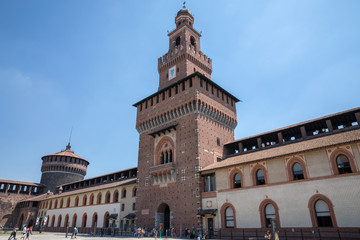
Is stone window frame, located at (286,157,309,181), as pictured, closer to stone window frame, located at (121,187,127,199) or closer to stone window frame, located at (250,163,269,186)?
stone window frame, located at (250,163,269,186)

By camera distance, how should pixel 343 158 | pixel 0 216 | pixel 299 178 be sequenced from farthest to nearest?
pixel 0 216 → pixel 299 178 → pixel 343 158

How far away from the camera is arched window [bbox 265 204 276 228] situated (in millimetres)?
23539

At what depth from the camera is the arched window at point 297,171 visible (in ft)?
75.9

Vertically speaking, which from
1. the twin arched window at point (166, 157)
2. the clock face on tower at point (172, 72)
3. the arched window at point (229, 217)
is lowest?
the arched window at point (229, 217)

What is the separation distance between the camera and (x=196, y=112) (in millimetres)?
33125

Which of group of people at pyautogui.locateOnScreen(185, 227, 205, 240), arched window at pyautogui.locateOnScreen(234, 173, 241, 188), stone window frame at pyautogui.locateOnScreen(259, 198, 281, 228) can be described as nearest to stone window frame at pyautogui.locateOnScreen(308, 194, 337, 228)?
stone window frame at pyautogui.locateOnScreen(259, 198, 281, 228)

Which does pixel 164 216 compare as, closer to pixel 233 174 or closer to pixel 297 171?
pixel 233 174

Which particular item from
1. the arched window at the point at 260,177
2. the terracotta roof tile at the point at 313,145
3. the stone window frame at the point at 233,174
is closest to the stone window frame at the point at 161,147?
the terracotta roof tile at the point at 313,145

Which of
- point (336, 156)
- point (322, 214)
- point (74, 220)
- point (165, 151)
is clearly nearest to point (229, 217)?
A: point (322, 214)

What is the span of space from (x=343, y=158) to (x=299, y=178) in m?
3.97

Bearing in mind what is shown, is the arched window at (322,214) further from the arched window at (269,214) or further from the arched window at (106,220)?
the arched window at (106,220)

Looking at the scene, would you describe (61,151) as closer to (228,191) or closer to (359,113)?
(228,191)

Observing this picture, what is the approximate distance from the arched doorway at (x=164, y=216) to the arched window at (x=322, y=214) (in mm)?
17823

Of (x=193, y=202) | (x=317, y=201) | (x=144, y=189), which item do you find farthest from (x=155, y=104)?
(x=317, y=201)
